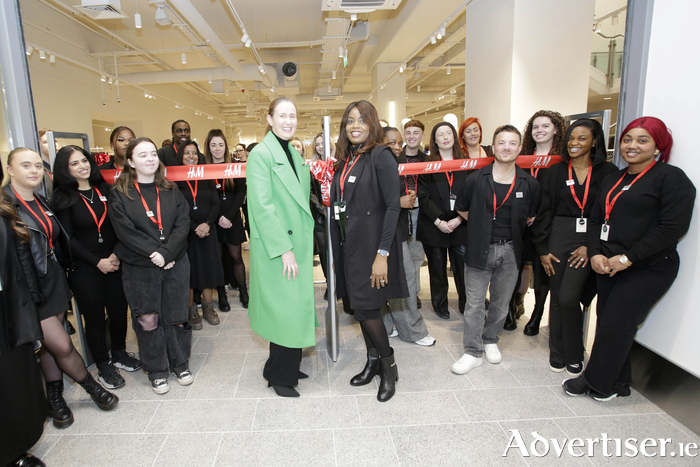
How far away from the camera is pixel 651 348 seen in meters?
2.40

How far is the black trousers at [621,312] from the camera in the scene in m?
2.16

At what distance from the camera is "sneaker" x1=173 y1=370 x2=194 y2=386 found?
8.76 feet

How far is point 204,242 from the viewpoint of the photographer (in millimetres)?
3582

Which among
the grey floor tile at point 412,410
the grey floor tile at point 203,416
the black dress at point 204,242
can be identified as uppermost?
the black dress at point 204,242

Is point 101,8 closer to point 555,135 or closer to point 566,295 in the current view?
point 555,135

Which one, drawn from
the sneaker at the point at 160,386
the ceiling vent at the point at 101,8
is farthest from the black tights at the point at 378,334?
the ceiling vent at the point at 101,8

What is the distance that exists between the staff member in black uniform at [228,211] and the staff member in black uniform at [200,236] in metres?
0.18

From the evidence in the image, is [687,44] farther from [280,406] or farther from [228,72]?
[228,72]

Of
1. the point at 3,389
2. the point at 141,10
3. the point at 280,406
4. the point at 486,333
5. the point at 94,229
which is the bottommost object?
the point at 280,406

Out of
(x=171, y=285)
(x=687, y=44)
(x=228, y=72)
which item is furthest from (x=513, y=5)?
(x=228, y=72)

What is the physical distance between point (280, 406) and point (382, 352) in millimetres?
715

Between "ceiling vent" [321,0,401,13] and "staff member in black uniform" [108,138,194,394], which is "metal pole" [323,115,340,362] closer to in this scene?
"staff member in black uniform" [108,138,194,394]

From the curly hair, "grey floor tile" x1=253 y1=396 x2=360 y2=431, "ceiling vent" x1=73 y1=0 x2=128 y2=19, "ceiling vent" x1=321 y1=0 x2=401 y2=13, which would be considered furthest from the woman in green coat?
"ceiling vent" x1=73 y1=0 x2=128 y2=19

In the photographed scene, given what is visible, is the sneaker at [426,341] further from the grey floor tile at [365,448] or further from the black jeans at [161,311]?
the black jeans at [161,311]
